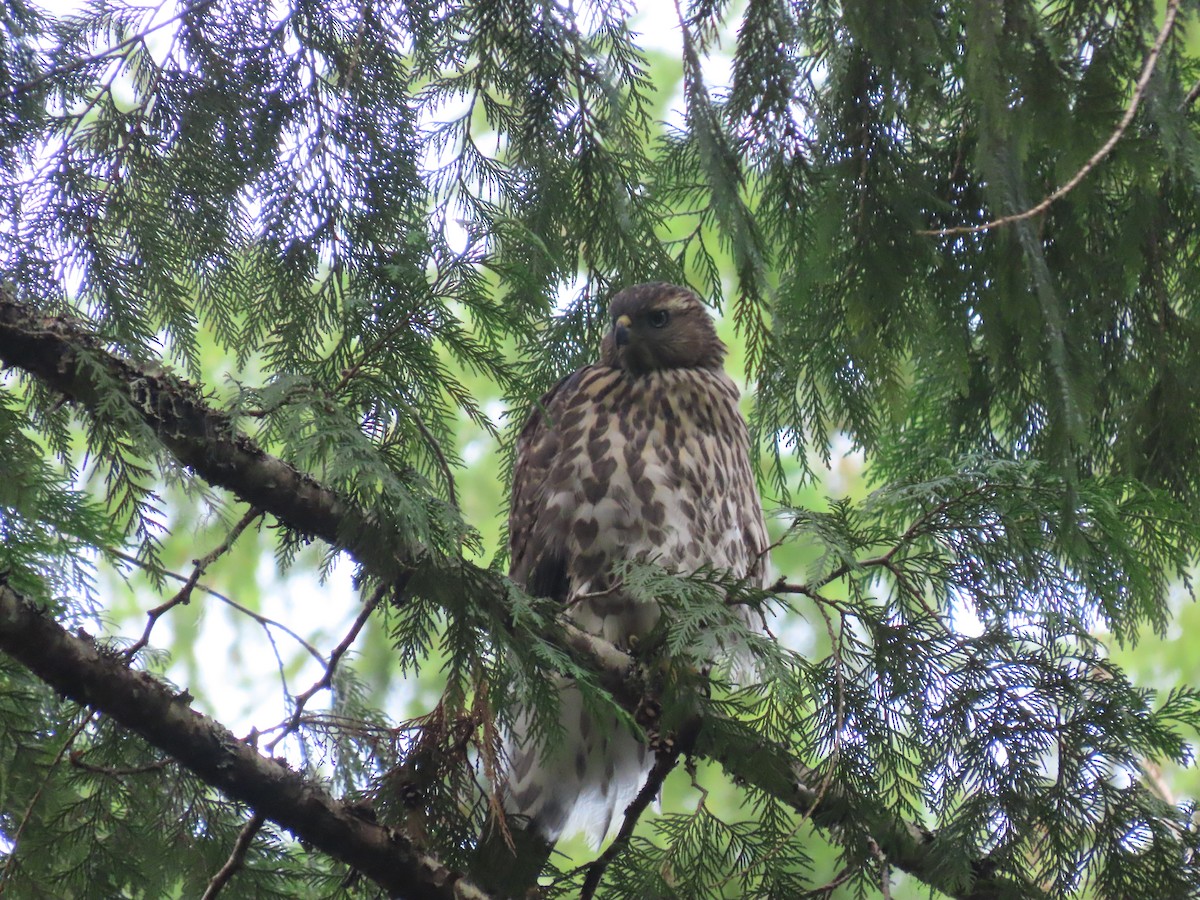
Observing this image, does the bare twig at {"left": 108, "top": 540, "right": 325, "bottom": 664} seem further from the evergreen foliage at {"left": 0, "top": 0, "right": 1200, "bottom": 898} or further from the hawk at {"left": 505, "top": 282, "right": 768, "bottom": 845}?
the hawk at {"left": 505, "top": 282, "right": 768, "bottom": 845}

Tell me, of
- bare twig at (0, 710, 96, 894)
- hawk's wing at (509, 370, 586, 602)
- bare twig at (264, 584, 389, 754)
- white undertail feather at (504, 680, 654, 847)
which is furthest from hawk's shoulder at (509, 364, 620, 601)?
bare twig at (0, 710, 96, 894)

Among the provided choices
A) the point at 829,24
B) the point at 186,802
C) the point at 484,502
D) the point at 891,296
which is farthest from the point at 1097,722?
the point at 484,502

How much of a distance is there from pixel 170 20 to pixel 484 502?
316 inches

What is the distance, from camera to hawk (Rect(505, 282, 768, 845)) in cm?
369

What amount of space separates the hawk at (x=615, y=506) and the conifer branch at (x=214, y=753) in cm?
95

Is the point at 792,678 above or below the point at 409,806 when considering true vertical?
above

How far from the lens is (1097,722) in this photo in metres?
2.42

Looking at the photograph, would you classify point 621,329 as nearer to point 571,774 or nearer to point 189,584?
point 571,774

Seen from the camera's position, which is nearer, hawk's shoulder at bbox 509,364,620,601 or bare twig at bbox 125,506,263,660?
bare twig at bbox 125,506,263,660

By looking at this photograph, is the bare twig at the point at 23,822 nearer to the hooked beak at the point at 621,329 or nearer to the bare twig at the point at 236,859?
the bare twig at the point at 236,859

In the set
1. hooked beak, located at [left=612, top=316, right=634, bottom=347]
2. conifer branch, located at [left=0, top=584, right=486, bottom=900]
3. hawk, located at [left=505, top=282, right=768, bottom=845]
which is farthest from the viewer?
hooked beak, located at [left=612, top=316, right=634, bottom=347]

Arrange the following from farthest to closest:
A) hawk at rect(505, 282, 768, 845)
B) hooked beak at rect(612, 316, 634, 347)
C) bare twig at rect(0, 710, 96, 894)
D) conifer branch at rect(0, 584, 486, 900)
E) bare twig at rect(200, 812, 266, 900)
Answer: hooked beak at rect(612, 316, 634, 347) < hawk at rect(505, 282, 768, 845) < bare twig at rect(0, 710, 96, 894) < bare twig at rect(200, 812, 266, 900) < conifer branch at rect(0, 584, 486, 900)

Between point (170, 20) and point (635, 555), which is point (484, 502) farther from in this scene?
point (170, 20)

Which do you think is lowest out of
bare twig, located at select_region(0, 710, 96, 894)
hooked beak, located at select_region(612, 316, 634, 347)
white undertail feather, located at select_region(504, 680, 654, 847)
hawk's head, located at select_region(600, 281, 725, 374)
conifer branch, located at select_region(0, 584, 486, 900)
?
bare twig, located at select_region(0, 710, 96, 894)
